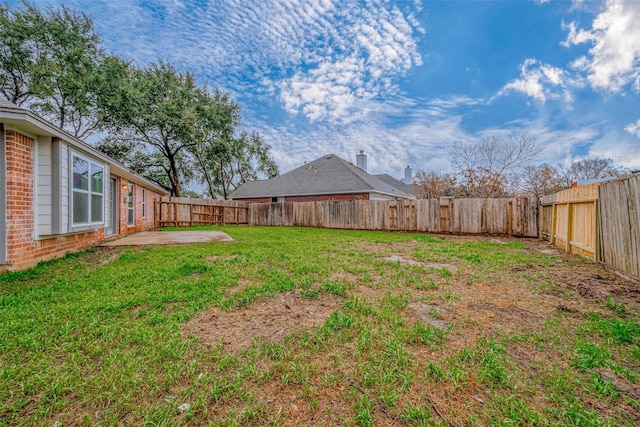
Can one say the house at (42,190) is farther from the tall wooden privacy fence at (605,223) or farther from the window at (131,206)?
the tall wooden privacy fence at (605,223)

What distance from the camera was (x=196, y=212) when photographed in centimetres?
1609

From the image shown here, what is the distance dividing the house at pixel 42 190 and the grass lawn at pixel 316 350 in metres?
0.68

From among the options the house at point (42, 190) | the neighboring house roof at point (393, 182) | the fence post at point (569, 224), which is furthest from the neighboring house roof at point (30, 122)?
the neighboring house roof at point (393, 182)

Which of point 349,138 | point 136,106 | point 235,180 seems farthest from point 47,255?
point 235,180

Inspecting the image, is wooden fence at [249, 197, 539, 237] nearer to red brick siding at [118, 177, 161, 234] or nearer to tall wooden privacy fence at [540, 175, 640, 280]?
tall wooden privacy fence at [540, 175, 640, 280]

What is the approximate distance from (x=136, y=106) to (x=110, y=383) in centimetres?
1944

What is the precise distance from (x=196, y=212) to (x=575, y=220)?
16.6 m

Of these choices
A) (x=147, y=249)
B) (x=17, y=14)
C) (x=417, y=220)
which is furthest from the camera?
(x=17, y=14)

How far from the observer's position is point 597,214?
15.8 feet

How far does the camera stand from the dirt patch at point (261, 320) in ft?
7.32

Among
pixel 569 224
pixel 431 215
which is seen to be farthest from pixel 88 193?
pixel 431 215

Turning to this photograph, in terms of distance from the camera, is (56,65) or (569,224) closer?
(569,224)

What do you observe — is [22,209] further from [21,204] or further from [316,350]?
[316,350]

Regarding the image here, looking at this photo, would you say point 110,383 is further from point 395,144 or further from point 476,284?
point 395,144
